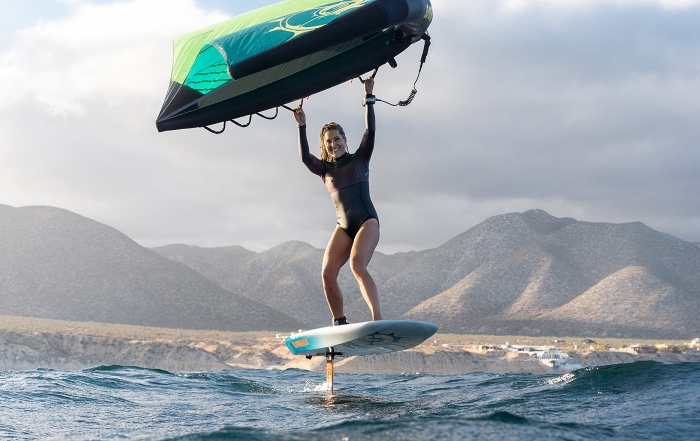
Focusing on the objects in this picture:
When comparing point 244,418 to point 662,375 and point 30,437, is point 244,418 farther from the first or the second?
point 662,375

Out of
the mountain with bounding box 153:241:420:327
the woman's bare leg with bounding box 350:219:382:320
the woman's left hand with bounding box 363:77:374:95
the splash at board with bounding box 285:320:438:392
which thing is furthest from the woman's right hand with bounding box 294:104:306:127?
the mountain with bounding box 153:241:420:327

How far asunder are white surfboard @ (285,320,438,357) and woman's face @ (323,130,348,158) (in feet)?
7.91

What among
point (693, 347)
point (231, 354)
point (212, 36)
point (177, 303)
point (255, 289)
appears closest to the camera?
point (212, 36)

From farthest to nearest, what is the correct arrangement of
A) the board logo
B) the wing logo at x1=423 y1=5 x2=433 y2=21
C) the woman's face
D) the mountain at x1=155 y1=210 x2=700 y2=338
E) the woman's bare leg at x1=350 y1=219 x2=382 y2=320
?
the mountain at x1=155 y1=210 x2=700 y2=338 < the wing logo at x1=423 y1=5 x2=433 y2=21 < the board logo < the woman's face < the woman's bare leg at x1=350 y1=219 x2=382 y2=320

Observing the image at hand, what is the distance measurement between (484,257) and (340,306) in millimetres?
113092

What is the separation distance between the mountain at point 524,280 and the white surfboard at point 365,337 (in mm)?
76848

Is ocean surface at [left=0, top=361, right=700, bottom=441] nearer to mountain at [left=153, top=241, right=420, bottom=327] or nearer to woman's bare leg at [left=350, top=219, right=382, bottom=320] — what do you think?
woman's bare leg at [left=350, top=219, right=382, bottom=320]

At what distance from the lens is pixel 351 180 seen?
10094 millimetres

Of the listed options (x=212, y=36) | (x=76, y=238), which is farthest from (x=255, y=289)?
(x=212, y=36)

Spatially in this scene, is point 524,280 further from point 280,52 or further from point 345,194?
point 280,52

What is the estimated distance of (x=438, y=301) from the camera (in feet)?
332

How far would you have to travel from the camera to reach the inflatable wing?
9711 millimetres

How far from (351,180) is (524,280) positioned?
97035 mm

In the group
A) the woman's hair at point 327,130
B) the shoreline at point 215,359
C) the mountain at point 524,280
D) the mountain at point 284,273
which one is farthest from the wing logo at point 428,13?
the mountain at point 284,273
